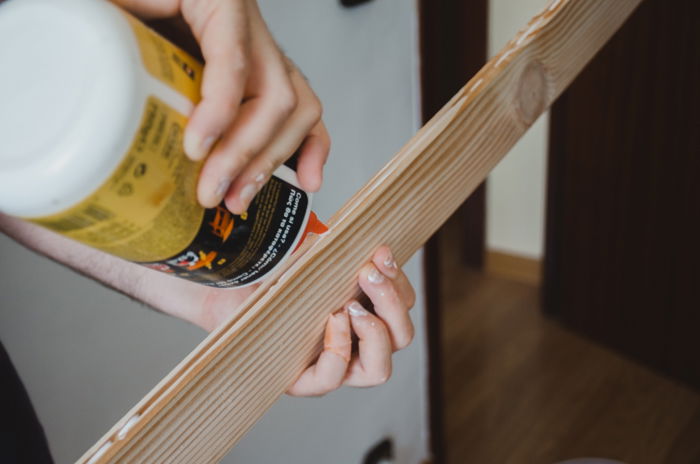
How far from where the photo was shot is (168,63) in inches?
9.3

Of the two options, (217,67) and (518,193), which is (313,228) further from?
(518,193)

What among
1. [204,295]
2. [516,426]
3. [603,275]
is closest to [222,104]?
[204,295]

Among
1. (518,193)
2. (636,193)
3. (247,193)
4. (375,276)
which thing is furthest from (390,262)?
(518,193)

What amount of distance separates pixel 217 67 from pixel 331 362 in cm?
20

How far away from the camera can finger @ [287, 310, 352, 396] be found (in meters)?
0.36

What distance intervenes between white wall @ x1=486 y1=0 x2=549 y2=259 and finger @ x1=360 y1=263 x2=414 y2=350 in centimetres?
126

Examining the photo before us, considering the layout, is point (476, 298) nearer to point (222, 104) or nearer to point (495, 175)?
point (495, 175)

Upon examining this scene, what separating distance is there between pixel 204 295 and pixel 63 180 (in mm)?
237

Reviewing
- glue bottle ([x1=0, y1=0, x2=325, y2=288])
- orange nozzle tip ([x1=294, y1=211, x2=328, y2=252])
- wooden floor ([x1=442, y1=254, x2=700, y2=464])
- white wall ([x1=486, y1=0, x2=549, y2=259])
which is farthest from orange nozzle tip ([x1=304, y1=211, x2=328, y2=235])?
white wall ([x1=486, y1=0, x2=549, y2=259])

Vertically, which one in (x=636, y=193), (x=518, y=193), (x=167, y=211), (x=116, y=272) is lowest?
(x=518, y=193)

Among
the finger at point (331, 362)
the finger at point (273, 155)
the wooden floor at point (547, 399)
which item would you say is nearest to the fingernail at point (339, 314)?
the finger at point (331, 362)

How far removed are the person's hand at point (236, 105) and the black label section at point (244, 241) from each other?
0.02 m

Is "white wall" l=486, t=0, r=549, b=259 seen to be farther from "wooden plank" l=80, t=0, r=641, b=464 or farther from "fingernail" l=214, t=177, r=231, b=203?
"fingernail" l=214, t=177, r=231, b=203

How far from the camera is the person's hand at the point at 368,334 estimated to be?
13.9 inches
